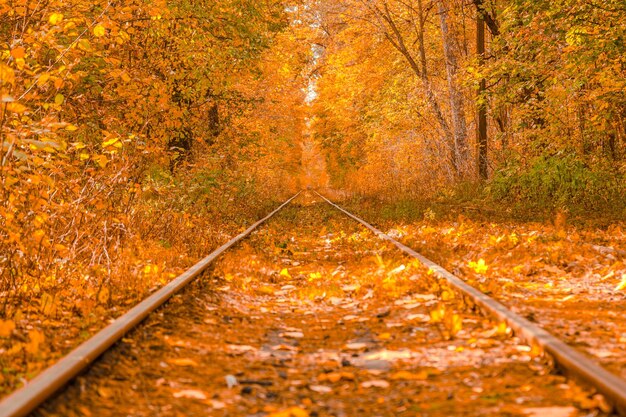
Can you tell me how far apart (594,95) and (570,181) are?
2.31m

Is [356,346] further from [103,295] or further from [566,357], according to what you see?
[103,295]

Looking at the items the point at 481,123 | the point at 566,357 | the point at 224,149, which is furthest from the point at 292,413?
the point at 481,123

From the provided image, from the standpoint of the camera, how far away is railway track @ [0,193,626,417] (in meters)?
3.11

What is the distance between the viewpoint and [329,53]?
3153 cm

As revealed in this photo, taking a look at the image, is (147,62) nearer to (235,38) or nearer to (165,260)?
(235,38)

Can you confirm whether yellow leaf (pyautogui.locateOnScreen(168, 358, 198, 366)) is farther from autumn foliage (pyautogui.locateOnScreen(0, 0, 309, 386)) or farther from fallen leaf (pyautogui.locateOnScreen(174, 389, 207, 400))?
autumn foliage (pyautogui.locateOnScreen(0, 0, 309, 386))

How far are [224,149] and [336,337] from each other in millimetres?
13999

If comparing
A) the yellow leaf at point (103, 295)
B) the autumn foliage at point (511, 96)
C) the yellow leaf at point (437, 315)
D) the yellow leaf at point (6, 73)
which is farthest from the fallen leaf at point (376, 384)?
the autumn foliage at point (511, 96)

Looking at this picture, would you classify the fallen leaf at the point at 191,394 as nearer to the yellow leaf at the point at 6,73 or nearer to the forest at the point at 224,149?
the forest at the point at 224,149

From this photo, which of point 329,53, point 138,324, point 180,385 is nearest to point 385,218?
point 138,324

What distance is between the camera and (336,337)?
4461mm

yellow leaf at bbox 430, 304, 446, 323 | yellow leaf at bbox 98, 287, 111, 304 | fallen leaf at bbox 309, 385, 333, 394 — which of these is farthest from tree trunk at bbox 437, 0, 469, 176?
fallen leaf at bbox 309, 385, 333, 394

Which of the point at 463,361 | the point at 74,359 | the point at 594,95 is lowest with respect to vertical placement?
the point at 463,361

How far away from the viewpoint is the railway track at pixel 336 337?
311 centimetres
